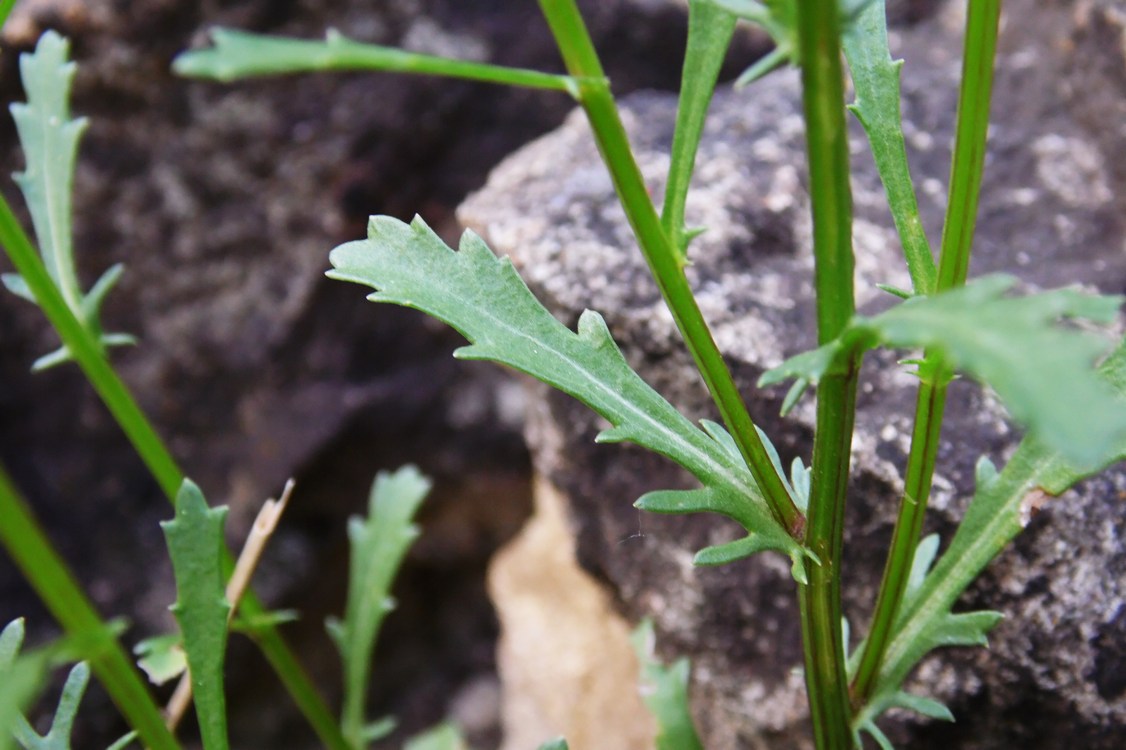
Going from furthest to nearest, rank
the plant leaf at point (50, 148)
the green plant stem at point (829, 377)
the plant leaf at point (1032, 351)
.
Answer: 1. the plant leaf at point (50, 148)
2. the green plant stem at point (829, 377)
3. the plant leaf at point (1032, 351)

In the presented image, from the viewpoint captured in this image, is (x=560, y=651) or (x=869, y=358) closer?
(x=869, y=358)

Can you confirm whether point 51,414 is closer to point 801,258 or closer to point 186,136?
point 186,136

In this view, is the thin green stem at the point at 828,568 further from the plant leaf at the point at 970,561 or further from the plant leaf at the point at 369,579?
the plant leaf at the point at 369,579

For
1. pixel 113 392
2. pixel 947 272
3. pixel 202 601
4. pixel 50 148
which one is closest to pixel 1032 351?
pixel 947 272

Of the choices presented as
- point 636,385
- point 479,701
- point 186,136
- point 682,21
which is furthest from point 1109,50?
point 479,701

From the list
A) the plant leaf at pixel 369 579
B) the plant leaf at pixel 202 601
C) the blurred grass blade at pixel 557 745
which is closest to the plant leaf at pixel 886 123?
the blurred grass blade at pixel 557 745

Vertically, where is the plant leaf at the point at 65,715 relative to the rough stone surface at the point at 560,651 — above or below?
above

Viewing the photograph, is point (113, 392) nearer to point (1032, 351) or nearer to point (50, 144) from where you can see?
point (50, 144)
